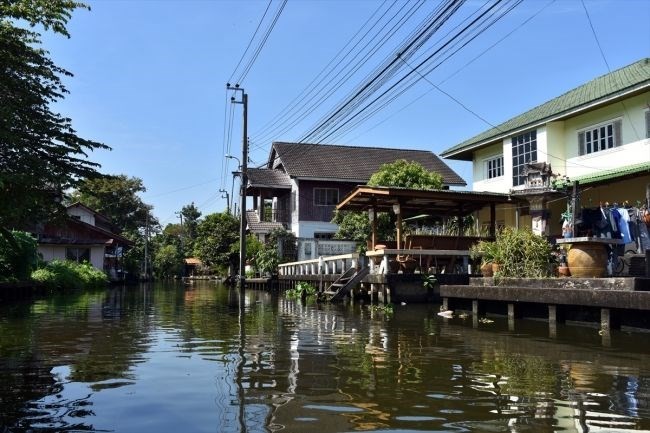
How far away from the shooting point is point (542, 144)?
2172 centimetres

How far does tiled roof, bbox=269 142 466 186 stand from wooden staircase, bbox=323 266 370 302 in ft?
60.7

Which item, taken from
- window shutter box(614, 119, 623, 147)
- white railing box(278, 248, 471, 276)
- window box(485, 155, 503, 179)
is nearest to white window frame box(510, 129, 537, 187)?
window box(485, 155, 503, 179)

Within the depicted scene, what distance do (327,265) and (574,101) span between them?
10.9 meters

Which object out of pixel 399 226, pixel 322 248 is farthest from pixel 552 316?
pixel 322 248

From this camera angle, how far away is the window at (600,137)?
1905cm

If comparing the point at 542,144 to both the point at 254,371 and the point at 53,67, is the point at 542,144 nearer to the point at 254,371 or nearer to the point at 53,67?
the point at 53,67

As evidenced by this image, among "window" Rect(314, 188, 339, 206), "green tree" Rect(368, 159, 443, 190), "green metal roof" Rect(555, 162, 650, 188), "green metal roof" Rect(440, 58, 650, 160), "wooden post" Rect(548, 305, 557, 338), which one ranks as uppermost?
"green metal roof" Rect(440, 58, 650, 160)

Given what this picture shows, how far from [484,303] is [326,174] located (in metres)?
25.6

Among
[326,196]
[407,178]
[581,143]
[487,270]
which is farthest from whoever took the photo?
[326,196]

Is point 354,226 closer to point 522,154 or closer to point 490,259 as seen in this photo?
point 522,154

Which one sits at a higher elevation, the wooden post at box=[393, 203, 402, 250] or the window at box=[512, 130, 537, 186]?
the window at box=[512, 130, 537, 186]

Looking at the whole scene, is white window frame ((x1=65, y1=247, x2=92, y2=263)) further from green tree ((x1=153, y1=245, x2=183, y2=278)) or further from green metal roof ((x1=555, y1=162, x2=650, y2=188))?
green metal roof ((x1=555, y1=162, x2=650, y2=188))

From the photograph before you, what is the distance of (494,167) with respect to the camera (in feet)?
84.9

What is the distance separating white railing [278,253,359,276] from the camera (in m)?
20.2
